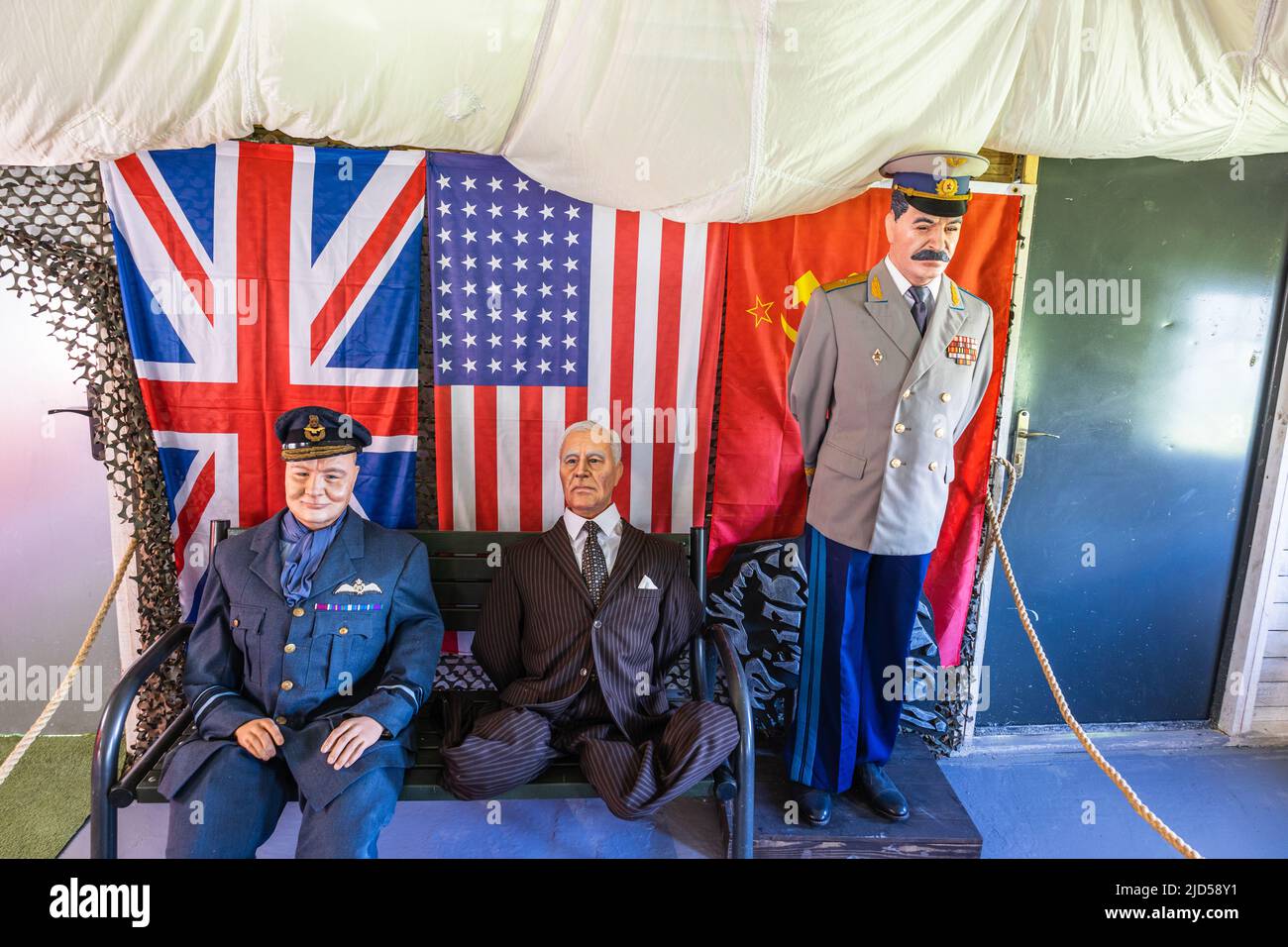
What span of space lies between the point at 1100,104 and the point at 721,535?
90.4 inches

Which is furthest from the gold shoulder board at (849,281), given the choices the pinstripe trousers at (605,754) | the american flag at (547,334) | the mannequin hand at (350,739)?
the mannequin hand at (350,739)

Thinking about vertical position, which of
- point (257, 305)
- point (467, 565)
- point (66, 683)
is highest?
point (257, 305)

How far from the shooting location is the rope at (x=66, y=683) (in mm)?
2658

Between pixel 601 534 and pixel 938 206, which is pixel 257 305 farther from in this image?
pixel 938 206

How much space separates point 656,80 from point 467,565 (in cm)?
199

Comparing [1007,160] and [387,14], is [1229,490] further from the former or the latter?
[387,14]

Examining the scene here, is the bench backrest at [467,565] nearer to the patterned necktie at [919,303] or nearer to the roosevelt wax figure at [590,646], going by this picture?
the roosevelt wax figure at [590,646]

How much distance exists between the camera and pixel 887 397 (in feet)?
9.68

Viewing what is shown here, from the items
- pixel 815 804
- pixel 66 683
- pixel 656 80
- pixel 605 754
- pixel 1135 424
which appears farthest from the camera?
pixel 1135 424

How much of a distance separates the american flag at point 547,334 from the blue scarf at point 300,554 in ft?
2.43

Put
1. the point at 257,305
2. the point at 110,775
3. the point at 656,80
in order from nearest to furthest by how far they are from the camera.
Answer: the point at 110,775, the point at 656,80, the point at 257,305

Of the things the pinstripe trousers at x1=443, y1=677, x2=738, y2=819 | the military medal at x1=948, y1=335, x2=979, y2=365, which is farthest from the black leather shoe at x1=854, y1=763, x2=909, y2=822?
the military medal at x1=948, y1=335, x2=979, y2=365

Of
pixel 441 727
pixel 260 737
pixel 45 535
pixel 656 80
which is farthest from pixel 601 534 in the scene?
pixel 45 535

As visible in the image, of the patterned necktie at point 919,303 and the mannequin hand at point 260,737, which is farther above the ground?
the patterned necktie at point 919,303
